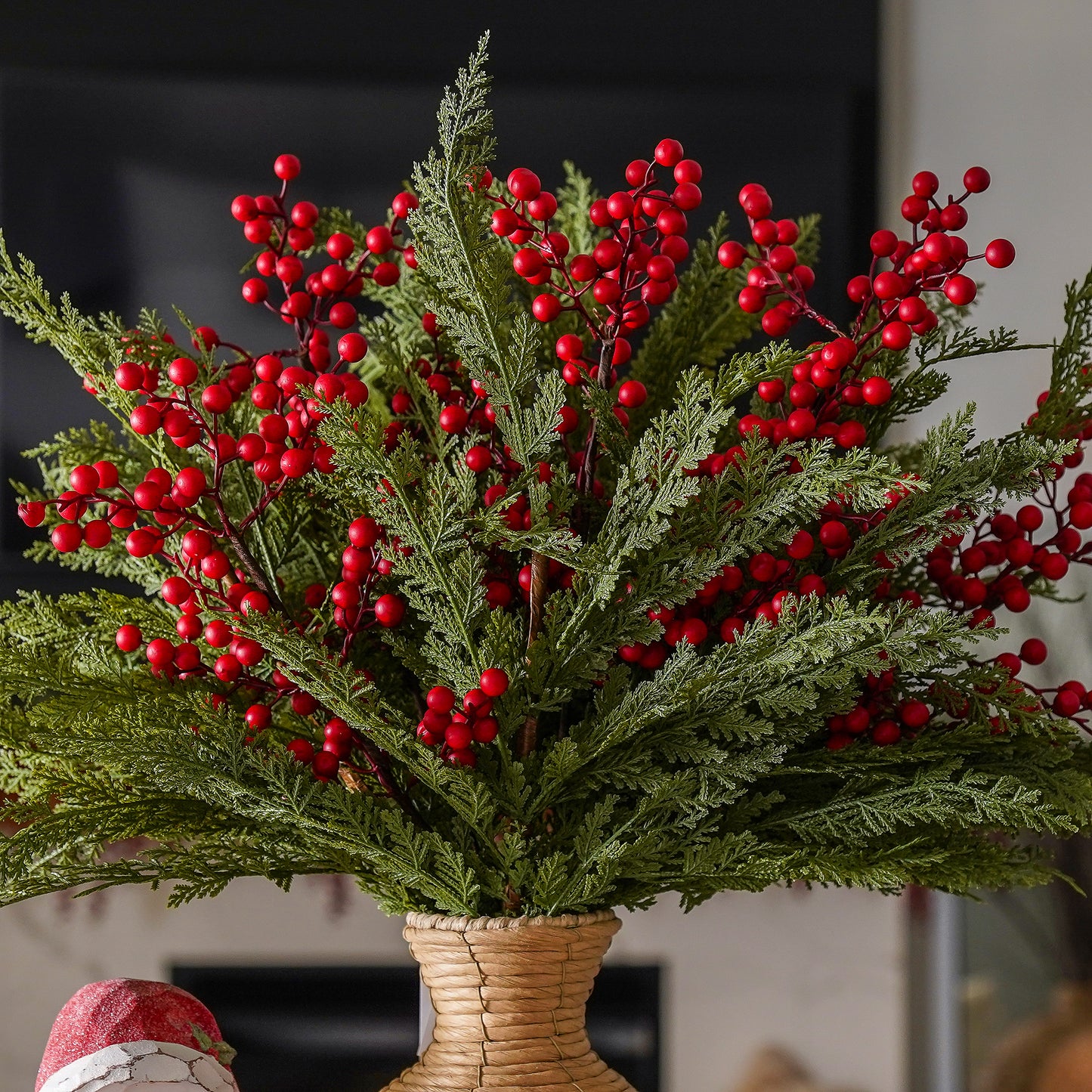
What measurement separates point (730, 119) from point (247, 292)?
0.75 m

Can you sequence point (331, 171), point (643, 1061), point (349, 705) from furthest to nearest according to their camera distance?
point (331, 171), point (643, 1061), point (349, 705)

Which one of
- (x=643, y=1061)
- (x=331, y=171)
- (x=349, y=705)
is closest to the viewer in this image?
(x=349, y=705)

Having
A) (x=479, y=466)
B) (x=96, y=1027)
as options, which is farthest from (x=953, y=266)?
(x=96, y=1027)

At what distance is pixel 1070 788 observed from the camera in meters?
0.40

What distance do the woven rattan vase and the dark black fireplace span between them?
0.57 metres

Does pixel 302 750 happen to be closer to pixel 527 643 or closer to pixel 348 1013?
pixel 527 643

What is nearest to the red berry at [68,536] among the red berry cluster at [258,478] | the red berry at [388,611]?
the red berry cluster at [258,478]

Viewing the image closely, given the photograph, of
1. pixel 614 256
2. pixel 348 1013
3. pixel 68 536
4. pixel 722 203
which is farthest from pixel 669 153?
pixel 348 1013

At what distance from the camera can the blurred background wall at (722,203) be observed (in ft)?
3.12

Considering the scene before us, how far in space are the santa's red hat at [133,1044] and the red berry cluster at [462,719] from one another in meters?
0.14

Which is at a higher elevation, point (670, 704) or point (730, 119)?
point (730, 119)

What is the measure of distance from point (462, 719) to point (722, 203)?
0.79 meters

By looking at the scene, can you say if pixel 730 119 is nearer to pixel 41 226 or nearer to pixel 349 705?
pixel 41 226

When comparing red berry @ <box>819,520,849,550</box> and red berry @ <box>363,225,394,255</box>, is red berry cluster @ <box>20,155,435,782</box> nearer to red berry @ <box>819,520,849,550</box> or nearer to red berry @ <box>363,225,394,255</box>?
red berry @ <box>363,225,394,255</box>
